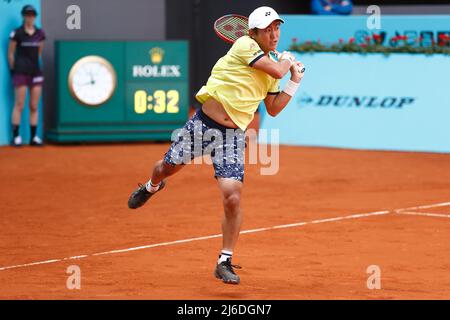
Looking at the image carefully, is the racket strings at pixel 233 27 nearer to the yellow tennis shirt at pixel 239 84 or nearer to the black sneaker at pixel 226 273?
the yellow tennis shirt at pixel 239 84

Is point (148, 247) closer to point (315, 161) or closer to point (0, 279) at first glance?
point (0, 279)

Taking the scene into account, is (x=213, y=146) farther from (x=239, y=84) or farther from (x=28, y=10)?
(x=28, y=10)

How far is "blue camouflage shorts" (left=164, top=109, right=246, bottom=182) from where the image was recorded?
7727 mm

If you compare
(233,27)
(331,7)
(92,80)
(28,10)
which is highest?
(331,7)

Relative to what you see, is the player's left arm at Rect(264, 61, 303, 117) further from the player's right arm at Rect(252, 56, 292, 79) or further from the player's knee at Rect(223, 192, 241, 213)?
the player's knee at Rect(223, 192, 241, 213)

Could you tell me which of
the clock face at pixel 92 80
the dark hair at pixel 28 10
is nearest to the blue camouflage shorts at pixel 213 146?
the dark hair at pixel 28 10

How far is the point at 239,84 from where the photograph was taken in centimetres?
772

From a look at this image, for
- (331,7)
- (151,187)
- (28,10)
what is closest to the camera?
(151,187)

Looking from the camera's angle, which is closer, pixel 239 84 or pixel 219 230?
pixel 239 84

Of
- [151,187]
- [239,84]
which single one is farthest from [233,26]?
[151,187]

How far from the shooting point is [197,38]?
2320 cm

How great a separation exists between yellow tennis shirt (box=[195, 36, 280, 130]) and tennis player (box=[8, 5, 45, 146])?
908cm

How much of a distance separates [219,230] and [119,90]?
24.6 ft

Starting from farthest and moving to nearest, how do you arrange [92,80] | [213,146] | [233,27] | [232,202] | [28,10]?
1. [92,80]
2. [28,10]
3. [233,27]
4. [213,146]
5. [232,202]
